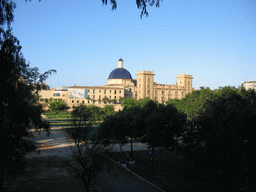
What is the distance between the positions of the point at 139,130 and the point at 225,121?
10595mm

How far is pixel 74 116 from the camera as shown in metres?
16.7

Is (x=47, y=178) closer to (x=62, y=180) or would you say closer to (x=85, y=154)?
(x=62, y=180)

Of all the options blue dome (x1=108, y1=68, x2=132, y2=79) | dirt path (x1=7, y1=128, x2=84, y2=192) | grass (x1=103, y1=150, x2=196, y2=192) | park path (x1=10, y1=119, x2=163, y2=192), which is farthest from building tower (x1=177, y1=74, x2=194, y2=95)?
park path (x1=10, y1=119, x2=163, y2=192)

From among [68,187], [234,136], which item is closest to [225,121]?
[234,136]

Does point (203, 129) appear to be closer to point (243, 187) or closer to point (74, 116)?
point (243, 187)

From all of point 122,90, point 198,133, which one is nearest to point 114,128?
point 198,133

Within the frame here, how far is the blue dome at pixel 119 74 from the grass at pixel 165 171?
87.0 metres

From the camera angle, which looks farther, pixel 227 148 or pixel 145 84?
pixel 145 84

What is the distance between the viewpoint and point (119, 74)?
111188mm

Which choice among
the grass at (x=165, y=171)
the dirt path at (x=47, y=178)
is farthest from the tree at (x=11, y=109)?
the grass at (x=165, y=171)

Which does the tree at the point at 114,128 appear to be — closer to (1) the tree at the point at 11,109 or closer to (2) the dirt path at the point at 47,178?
(2) the dirt path at the point at 47,178

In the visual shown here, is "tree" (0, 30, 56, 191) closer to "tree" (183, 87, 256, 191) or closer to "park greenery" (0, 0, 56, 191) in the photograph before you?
"park greenery" (0, 0, 56, 191)

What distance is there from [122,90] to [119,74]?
12.4 meters

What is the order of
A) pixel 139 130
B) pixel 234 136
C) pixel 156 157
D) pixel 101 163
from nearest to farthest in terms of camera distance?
pixel 234 136, pixel 101 163, pixel 139 130, pixel 156 157
